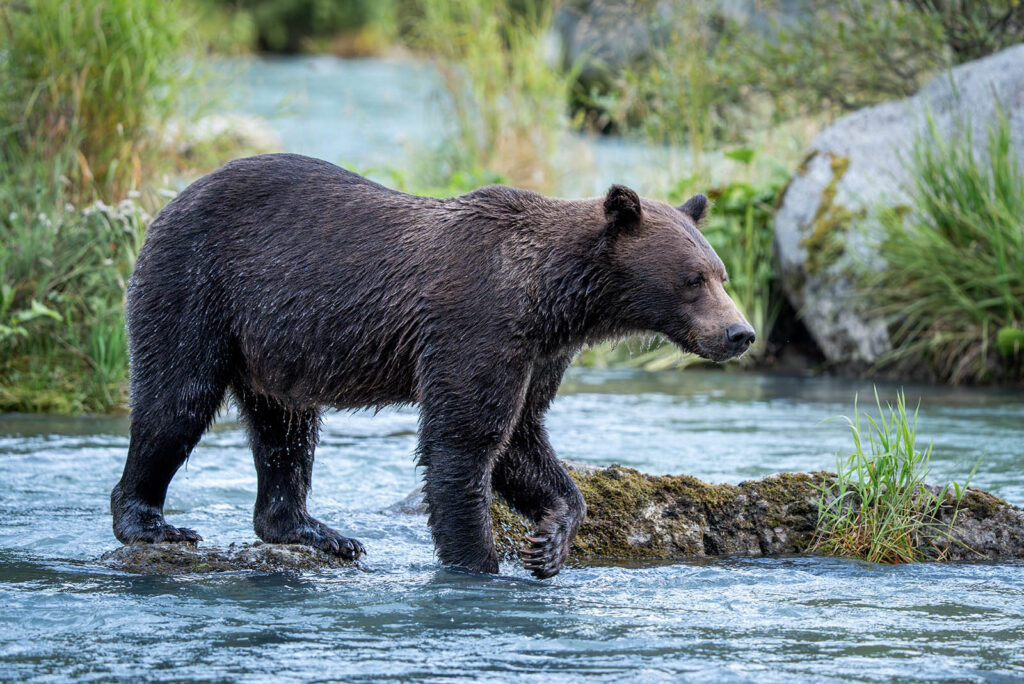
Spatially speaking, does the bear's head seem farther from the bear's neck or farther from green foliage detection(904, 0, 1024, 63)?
green foliage detection(904, 0, 1024, 63)

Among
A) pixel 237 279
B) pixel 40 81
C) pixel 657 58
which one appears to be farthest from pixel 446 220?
pixel 657 58

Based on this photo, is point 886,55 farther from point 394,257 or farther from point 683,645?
point 683,645

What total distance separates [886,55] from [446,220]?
8.18 meters

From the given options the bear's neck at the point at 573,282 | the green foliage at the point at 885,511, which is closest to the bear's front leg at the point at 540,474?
the bear's neck at the point at 573,282

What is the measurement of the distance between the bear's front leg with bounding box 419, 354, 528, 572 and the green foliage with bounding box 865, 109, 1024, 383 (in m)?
5.94

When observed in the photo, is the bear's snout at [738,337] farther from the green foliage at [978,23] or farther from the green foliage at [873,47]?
the green foliage at [978,23]

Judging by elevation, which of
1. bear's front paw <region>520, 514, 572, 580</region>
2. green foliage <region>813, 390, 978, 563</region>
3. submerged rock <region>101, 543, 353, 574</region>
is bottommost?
submerged rock <region>101, 543, 353, 574</region>

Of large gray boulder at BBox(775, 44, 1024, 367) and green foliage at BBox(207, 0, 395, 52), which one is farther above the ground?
green foliage at BBox(207, 0, 395, 52)

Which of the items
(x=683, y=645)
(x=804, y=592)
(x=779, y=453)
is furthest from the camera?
(x=779, y=453)

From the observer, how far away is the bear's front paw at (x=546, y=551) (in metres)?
5.01

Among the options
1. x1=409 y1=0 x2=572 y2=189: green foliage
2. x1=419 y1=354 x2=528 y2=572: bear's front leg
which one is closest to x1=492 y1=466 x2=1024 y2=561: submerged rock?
x1=419 y1=354 x2=528 y2=572: bear's front leg

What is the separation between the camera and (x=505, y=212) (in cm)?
510

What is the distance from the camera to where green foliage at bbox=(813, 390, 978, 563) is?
5.46 metres

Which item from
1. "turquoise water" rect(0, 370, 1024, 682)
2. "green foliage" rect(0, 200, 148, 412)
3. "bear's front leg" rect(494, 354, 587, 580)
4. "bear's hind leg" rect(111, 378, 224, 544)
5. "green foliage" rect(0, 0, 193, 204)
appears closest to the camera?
"turquoise water" rect(0, 370, 1024, 682)
